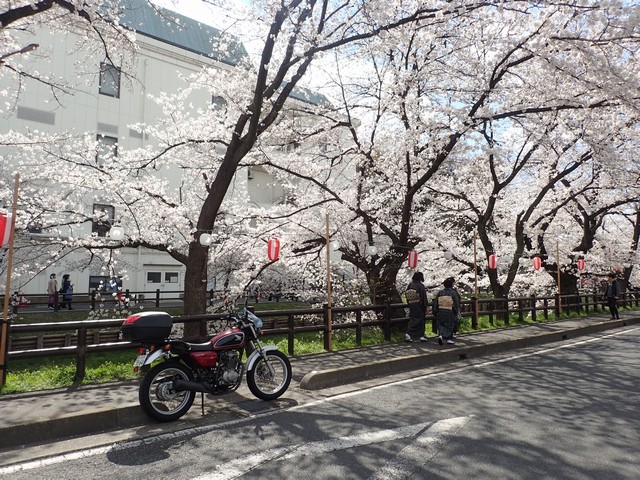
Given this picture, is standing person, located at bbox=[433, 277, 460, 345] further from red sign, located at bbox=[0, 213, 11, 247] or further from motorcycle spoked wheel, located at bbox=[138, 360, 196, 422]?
red sign, located at bbox=[0, 213, 11, 247]

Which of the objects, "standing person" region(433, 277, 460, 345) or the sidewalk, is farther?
"standing person" region(433, 277, 460, 345)

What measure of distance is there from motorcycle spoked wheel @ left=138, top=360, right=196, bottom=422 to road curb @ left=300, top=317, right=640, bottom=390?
1.95 meters

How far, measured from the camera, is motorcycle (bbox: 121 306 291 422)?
4977 mm

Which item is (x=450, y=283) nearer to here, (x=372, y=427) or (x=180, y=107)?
(x=372, y=427)

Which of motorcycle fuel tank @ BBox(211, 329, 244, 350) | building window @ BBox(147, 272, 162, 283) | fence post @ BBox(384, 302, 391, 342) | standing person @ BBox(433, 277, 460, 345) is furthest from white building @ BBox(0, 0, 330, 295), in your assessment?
motorcycle fuel tank @ BBox(211, 329, 244, 350)

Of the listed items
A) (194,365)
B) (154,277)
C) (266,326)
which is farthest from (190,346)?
(154,277)

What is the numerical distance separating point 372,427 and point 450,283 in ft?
22.1

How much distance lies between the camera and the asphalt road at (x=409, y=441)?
3740 millimetres

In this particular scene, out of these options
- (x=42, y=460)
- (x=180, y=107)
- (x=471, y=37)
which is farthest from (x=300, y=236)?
(x=42, y=460)

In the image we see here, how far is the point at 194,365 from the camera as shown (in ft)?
17.8

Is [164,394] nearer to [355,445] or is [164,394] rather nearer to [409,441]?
[355,445]

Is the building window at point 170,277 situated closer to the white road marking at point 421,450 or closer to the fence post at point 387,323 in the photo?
the fence post at point 387,323

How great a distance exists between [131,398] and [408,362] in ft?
15.5

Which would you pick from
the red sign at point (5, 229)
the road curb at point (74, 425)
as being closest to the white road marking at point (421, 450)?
the road curb at point (74, 425)
